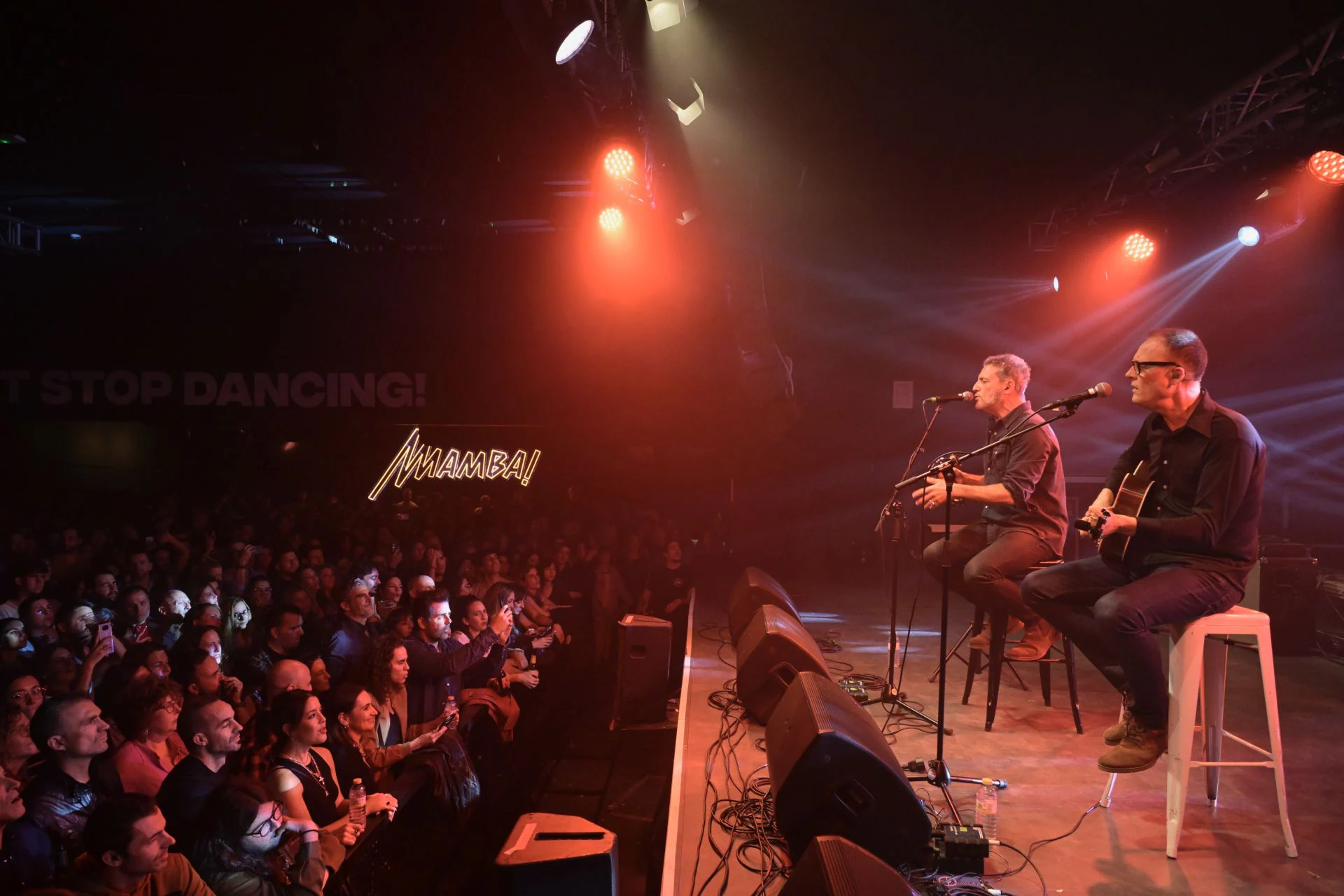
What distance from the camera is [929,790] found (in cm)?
305

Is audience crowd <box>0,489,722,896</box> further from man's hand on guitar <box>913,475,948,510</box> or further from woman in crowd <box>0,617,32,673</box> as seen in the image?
man's hand on guitar <box>913,475,948,510</box>

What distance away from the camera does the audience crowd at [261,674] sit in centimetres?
285

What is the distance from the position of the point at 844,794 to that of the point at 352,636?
A: 340cm

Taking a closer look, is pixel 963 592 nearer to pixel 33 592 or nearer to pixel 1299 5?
pixel 1299 5

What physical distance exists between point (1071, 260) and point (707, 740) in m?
6.86

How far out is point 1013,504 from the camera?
363 cm

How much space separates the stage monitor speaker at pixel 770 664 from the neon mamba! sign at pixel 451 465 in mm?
8097

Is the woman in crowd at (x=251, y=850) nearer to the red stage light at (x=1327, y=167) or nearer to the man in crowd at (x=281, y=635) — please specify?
the man in crowd at (x=281, y=635)

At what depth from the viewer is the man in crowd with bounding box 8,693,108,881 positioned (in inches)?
112

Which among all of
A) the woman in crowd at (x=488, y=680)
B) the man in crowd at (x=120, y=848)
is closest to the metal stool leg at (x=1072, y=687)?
the woman in crowd at (x=488, y=680)

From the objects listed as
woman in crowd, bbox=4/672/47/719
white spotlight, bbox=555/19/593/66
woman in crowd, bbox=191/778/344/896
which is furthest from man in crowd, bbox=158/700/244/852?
white spotlight, bbox=555/19/593/66

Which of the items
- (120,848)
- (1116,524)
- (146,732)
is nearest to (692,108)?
(1116,524)

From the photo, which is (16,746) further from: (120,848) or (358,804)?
(358,804)

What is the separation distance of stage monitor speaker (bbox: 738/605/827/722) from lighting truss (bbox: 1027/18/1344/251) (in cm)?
416
